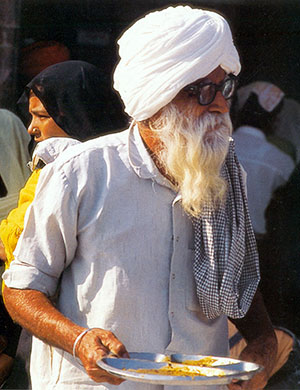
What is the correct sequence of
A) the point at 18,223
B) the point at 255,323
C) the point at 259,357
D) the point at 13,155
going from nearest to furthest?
the point at 259,357 < the point at 255,323 < the point at 18,223 < the point at 13,155

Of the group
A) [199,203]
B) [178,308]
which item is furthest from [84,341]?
[199,203]

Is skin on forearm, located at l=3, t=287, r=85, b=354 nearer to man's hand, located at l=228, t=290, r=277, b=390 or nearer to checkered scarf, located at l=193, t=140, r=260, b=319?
checkered scarf, located at l=193, t=140, r=260, b=319

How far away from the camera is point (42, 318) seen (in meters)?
2.95

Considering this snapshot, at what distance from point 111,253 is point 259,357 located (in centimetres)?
65

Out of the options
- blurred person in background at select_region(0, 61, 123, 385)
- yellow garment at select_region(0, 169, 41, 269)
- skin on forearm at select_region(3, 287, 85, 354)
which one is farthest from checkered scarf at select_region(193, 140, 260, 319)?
blurred person in background at select_region(0, 61, 123, 385)

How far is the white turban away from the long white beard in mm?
73

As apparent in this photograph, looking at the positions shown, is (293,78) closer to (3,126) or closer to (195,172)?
(3,126)

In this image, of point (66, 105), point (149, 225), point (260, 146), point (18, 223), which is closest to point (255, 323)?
point (149, 225)

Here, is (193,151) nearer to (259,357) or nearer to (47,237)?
(47,237)

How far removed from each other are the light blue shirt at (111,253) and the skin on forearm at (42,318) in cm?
4

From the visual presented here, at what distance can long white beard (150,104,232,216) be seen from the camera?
122 inches

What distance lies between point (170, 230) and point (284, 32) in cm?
247

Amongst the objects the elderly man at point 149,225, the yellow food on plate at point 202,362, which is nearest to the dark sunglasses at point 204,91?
the elderly man at point 149,225

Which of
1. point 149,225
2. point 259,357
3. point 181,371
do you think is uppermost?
point 149,225
